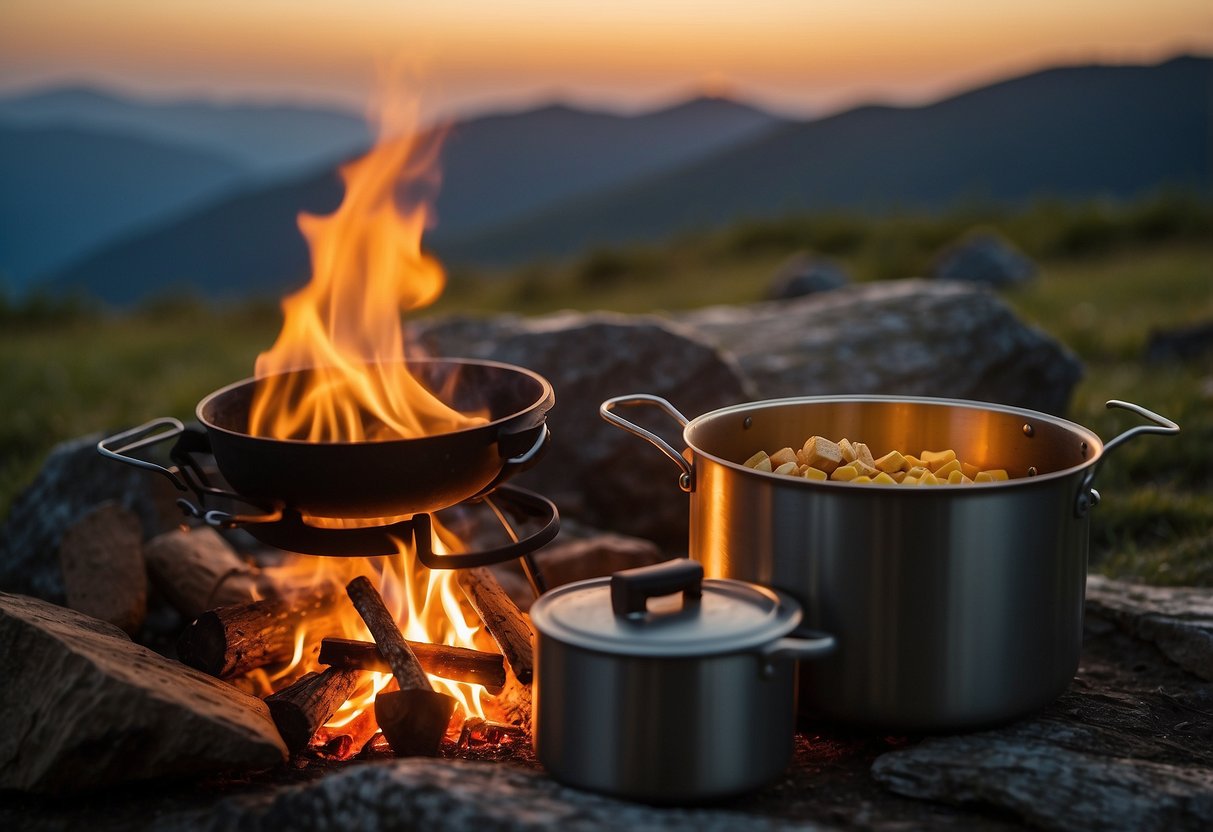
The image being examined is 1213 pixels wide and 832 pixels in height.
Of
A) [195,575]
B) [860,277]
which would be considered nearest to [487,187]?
[860,277]

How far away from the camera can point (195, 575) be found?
3311 mm

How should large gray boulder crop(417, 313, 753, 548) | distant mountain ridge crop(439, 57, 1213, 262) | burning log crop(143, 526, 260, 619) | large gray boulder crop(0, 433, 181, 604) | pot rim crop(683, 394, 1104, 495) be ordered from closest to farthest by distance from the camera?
pot rim crop(683, 394, 1104, 495), burning log crop(143, 526, 260, 619), large gray boulder crop(0, 433, 181, 604), large gray boulder crop(417, 313, 753, 548), distant mountain ridge crop(439, 57, 1213, 262)

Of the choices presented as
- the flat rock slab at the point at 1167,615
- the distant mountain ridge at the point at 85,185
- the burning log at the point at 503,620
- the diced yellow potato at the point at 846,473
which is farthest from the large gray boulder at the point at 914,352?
the distant mountain ridge at the point at 85,185

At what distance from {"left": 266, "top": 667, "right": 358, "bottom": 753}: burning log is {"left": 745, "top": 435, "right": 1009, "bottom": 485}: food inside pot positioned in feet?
3.61

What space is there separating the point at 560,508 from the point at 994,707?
2.32 m

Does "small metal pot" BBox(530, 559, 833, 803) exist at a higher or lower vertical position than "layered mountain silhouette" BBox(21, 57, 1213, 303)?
lower

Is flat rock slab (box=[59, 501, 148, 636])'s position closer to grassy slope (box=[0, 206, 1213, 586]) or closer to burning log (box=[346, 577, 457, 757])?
burning log (box=[346, 577, 457, 757])

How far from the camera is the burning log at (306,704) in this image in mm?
2441

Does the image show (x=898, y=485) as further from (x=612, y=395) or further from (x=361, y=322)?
(x=612, y=395)

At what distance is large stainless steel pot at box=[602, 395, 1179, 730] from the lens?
7.00ft

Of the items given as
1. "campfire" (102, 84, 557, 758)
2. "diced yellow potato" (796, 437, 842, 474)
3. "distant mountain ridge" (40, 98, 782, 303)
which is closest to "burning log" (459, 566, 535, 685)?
"campfire" (102, 84, 557, 758)

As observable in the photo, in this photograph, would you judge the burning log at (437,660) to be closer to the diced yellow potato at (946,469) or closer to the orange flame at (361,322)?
the orange flame at (361,322)

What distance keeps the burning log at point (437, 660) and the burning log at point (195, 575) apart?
2.27 ft

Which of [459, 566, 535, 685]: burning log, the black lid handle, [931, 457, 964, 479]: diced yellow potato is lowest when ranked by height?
[459, 566, 535, 685]: burning log
